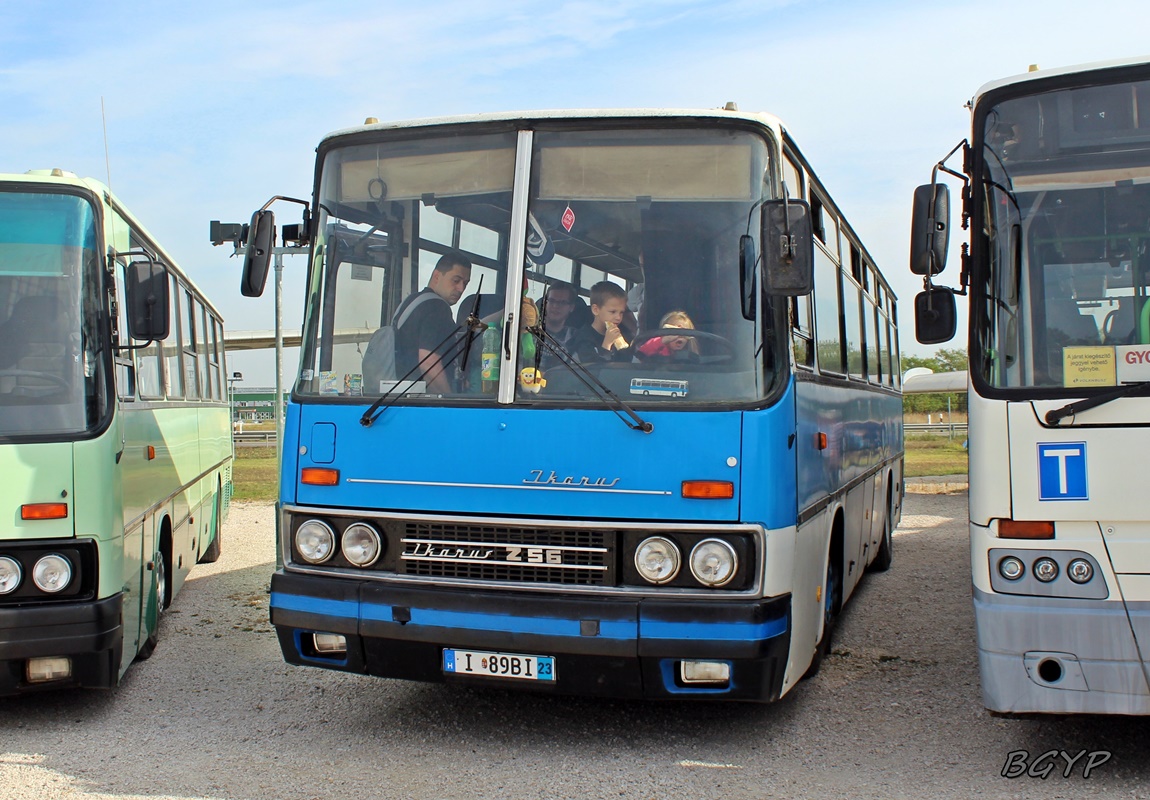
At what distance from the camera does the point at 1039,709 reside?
4.88 m

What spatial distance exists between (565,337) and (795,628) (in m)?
1.78

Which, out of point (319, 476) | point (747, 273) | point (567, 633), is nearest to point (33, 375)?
point (319, 476)

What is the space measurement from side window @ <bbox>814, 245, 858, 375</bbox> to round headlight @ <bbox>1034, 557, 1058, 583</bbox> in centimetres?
211

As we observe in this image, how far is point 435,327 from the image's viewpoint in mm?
5836

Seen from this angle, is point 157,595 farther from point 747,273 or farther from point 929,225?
→ point 929,225

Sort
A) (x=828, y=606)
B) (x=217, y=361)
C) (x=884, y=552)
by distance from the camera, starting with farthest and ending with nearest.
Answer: (x=217, y=361)
(x=884, y=552)
(x=828, y=606)

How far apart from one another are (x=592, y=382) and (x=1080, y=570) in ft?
7.42

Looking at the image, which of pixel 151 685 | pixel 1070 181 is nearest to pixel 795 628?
pixel 1070 181

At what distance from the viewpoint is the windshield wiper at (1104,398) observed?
4840 millimetres

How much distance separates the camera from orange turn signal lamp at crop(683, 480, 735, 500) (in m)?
5.28

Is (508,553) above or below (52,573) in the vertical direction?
above

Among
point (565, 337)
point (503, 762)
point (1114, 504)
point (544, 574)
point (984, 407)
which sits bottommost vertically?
point (503, 762)

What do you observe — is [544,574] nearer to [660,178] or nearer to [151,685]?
[660,178]

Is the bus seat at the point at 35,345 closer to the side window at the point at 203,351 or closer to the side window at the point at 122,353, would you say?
the side window at the point at 122,353
